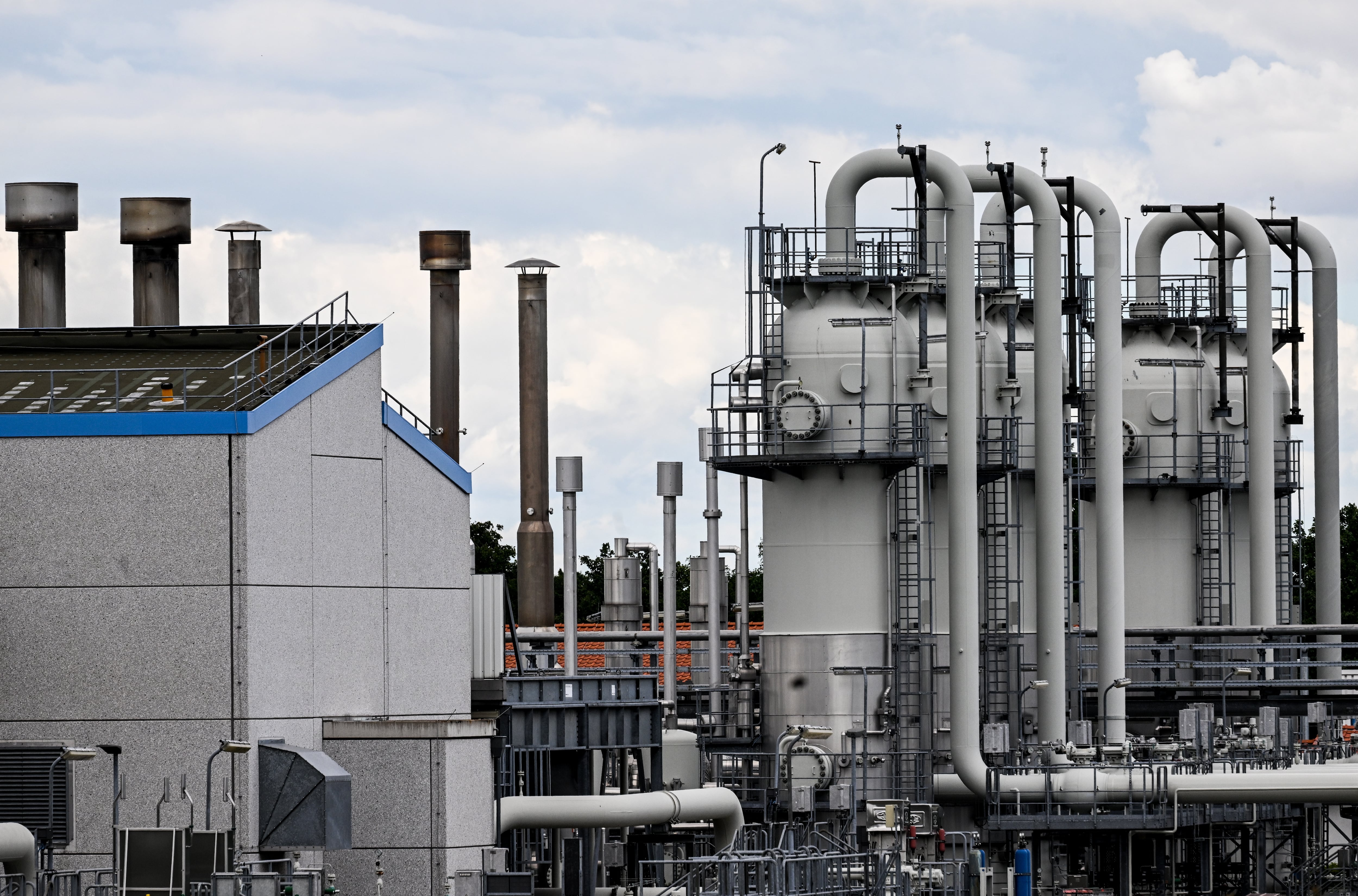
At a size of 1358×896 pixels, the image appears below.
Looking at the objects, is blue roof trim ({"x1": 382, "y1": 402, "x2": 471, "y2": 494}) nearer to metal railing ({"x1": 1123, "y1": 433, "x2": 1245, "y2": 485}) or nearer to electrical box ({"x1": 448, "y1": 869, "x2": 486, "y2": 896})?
electrical box ({"x1": 448, "y1": 869, "x2": 486, "y2": 896})

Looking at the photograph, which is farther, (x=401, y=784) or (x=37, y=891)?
(x=401, y=784)

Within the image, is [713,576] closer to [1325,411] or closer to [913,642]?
[913,642]

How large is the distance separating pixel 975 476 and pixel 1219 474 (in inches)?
468

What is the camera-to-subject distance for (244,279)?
5100 centimetres

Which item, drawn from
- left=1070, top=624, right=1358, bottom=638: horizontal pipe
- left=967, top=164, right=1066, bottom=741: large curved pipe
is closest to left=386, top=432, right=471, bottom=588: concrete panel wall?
left=967, top=164, right=1066, bottom=741: large curved pipe

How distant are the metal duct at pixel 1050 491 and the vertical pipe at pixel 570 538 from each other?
8161mm

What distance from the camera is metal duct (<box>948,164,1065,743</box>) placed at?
131 feet

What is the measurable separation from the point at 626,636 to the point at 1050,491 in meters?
16.8

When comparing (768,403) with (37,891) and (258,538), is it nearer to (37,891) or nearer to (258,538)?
(258,538)

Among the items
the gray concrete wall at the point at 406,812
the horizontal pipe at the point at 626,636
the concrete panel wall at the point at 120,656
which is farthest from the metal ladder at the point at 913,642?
the concrete panel wall at the point at 120,656

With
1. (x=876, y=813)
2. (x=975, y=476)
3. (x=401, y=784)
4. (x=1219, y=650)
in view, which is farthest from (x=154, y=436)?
(x=1219, y=650)

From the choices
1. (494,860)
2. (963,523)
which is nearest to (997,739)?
(963,523)

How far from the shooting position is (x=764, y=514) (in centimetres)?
4250

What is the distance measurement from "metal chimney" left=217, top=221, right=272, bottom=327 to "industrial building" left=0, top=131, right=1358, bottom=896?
12 centimetres
